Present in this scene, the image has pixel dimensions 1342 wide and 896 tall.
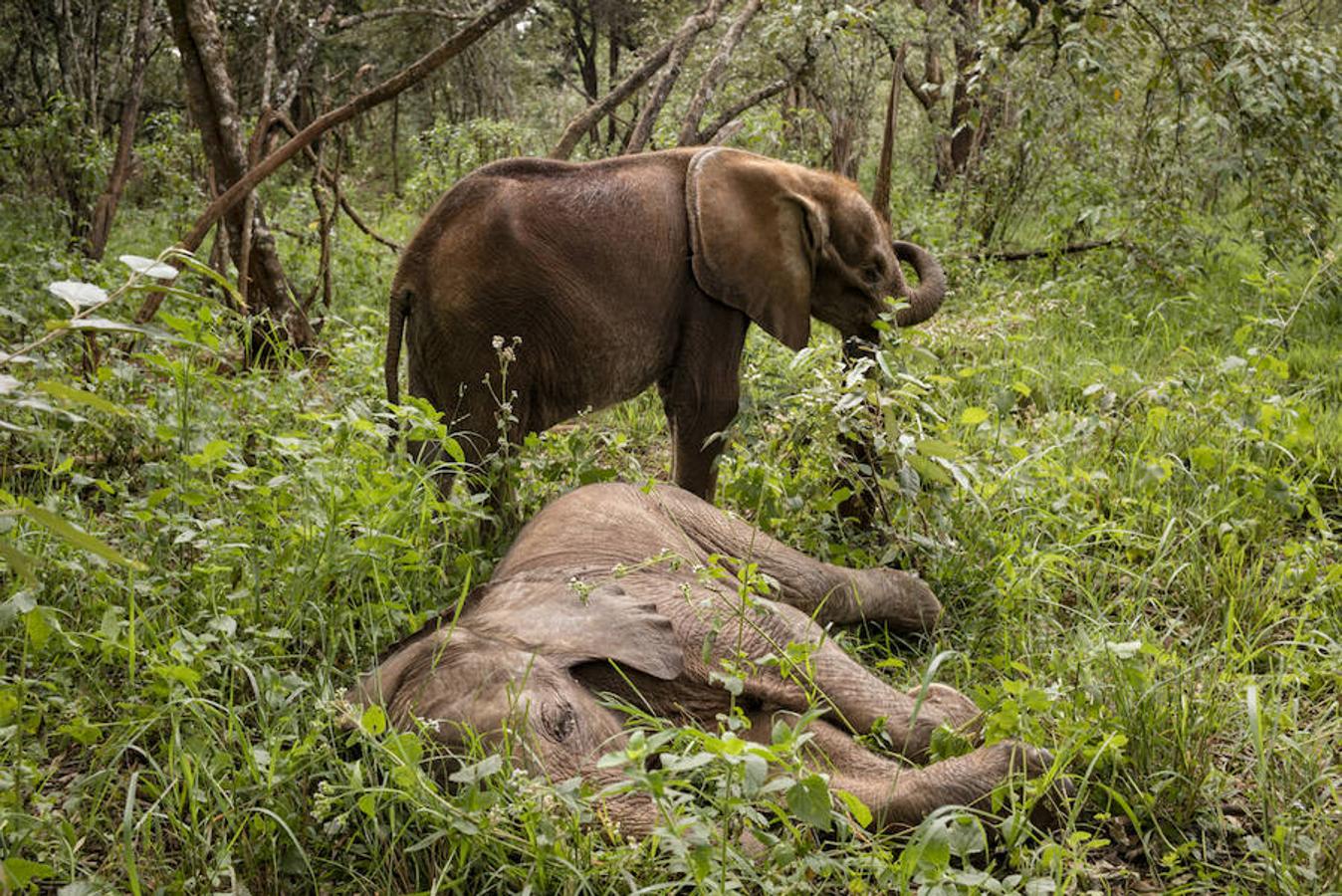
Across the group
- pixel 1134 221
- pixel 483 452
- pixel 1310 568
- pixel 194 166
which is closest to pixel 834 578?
pixel 483 452

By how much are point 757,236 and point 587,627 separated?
7.48 feet

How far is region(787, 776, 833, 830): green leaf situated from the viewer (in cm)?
201

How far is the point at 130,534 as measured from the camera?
3484mm

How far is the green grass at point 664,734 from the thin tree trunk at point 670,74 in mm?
1562

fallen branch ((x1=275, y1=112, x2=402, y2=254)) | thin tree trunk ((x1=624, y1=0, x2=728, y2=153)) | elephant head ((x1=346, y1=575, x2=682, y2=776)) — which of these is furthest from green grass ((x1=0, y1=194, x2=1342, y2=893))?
thin tree trunk ((x1=624, y1=0, x2=728, y2=153))

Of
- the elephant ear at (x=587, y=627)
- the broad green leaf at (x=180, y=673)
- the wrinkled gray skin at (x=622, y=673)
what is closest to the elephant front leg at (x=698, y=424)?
the wrinkled gray skin at (x=622, y=673)

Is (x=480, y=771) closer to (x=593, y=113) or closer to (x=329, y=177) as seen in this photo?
(x=593, y=113)

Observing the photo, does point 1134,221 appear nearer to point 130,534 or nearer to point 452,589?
point 452,589

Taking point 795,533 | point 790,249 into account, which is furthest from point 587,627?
point 790,249

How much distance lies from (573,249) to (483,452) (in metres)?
0.78

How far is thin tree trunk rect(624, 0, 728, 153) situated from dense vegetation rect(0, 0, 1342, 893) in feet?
0.31

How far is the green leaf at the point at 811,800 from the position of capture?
6.59ft

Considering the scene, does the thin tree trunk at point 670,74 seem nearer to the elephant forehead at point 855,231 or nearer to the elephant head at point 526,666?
the elephant forehead at point 855,231

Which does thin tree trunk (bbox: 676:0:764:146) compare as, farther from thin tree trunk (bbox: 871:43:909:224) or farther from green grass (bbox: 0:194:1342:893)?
green grass (bbox: 0:194:1342:893)
